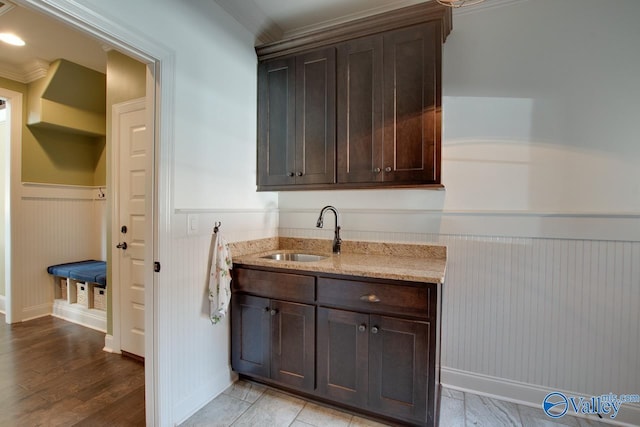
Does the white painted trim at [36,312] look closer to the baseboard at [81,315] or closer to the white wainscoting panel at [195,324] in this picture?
the baseboard at [81,315]

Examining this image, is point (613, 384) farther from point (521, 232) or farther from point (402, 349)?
point (402, 349)

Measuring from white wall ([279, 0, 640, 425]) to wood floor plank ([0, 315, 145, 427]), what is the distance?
2232mm

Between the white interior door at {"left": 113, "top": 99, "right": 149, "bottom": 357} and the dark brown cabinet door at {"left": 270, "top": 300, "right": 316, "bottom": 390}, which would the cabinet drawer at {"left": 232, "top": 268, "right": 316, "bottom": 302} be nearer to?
the dark brown cabinet door at {"left": 270, "top": 300, "right": 316, "bottom": 390}

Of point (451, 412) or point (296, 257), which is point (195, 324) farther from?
point (451, 412)

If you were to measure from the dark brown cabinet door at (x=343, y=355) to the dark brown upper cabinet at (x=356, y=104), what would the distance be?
0.87m

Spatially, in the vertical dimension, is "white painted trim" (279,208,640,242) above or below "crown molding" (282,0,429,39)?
below

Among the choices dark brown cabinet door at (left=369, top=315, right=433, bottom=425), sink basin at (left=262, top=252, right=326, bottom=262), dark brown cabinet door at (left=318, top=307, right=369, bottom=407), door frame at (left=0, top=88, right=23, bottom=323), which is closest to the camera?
dark brown cabinet door at (left=369, top=315, right=433, bottom=425)

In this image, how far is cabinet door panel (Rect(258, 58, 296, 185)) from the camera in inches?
86.5

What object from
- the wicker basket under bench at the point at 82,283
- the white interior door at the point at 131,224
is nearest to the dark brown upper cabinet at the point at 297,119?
the white interior door at the point at 131,224

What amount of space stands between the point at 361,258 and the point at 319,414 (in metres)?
1.00

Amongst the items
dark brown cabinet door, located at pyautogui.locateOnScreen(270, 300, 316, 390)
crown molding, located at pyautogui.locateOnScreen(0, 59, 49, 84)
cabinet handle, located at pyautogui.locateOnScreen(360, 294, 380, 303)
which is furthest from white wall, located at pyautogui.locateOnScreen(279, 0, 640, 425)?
crown molding, located at pyautogui.locateOnScreen(0, 59, 49, 84)

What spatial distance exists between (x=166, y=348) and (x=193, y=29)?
187 cm

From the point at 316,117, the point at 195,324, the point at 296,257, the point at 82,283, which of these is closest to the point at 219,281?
the point at 195,324

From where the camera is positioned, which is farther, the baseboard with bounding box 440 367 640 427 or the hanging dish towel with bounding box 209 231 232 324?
the hanging dish towel with bounding box 209 231 232 324
